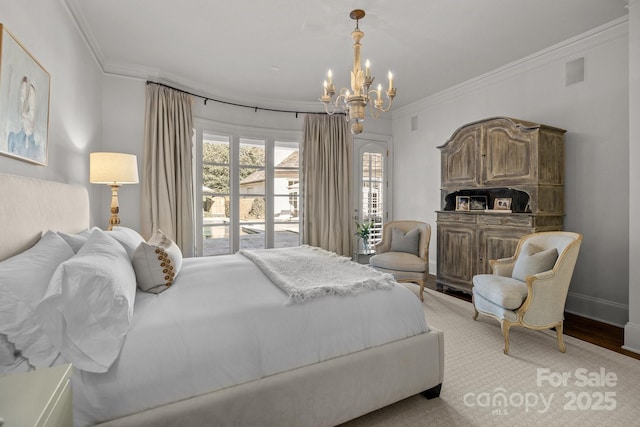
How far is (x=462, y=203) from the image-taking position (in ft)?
14.0

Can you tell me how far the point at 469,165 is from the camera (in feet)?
13.1

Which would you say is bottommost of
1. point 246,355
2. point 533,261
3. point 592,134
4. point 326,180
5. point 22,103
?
point 246,355

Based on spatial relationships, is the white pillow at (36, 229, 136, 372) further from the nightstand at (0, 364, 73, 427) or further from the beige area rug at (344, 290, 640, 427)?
the beige area rug at (344, 290, 640, 427)

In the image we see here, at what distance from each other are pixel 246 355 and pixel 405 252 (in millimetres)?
3051

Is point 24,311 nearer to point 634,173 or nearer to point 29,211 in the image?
point 29,211

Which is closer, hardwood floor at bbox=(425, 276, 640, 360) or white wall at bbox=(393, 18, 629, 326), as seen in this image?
hardwood floor at bbox=(425, 276, 640, 360)

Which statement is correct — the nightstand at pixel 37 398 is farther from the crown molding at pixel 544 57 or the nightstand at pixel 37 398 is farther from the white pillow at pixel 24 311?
the crown molding at pixel 544 57

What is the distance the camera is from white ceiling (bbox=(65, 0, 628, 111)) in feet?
8.97

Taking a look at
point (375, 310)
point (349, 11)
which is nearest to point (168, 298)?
point (375, 310)

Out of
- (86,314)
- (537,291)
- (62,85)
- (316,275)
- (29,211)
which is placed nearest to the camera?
(86,314)

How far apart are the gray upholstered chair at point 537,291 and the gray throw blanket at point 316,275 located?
3.75 feet

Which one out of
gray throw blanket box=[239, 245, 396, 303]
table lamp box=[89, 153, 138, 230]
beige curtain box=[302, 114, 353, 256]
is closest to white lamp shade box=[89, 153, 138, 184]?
table lamp box=[89, 153, 138, 230]

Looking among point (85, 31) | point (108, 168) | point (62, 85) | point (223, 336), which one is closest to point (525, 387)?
point (223, 336)

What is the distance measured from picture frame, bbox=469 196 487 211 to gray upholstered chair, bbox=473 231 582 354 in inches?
52.3
